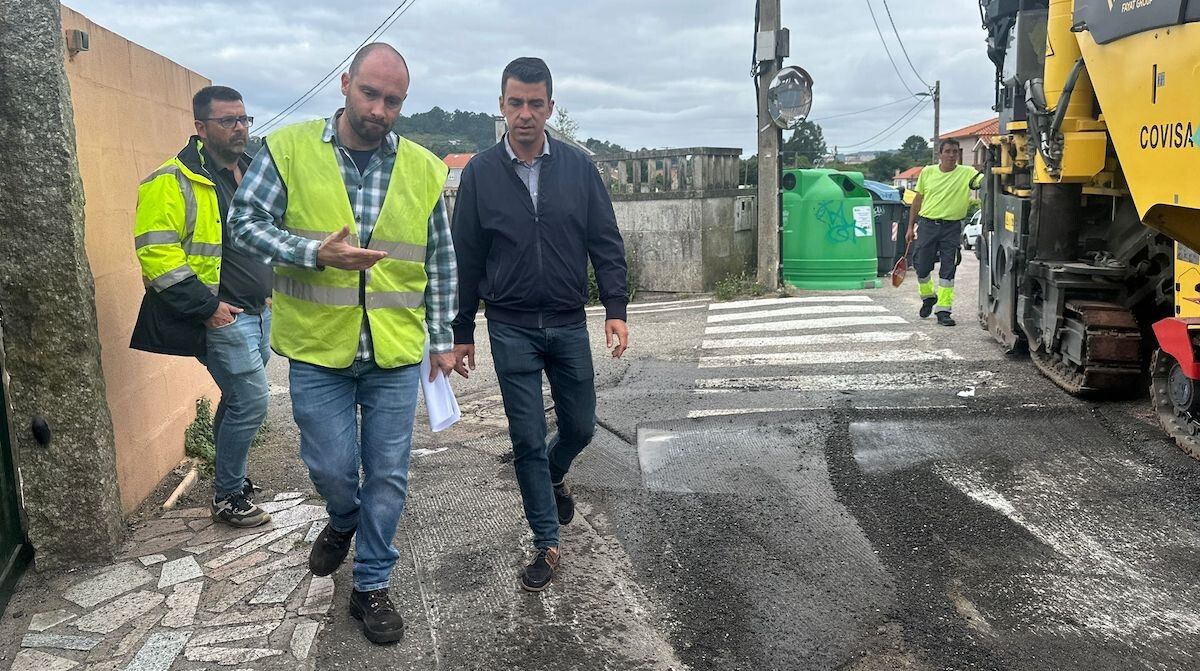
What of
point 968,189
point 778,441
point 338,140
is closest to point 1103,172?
point 778,441

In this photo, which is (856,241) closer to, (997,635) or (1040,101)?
(1040,101)

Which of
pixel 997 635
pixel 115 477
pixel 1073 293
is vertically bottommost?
pixel 997 635

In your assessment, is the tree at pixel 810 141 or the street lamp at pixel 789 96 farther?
the tree at pixel 810 141

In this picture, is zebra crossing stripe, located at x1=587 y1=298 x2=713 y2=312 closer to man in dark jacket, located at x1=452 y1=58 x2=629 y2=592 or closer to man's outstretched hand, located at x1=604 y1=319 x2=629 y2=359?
man's outstretched hand, located at x1=604 y1=319 x2=629 y2=359

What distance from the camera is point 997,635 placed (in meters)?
3.13

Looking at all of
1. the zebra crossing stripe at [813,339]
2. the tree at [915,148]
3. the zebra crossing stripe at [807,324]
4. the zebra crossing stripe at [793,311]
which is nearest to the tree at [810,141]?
the tree at [915,148]

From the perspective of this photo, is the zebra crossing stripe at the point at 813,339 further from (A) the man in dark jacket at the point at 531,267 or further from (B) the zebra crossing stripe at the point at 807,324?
(A) the man in dark jacket at the point at 531,267

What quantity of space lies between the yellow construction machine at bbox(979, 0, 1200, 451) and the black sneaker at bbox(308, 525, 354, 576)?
3838mm

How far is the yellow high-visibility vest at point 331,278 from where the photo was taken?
316cm

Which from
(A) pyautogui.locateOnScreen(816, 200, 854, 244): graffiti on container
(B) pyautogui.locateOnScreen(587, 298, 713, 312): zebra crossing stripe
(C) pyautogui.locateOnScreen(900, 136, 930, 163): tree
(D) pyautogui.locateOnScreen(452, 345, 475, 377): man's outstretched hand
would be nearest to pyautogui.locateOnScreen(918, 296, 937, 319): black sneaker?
(A) pyautogui.locateOnScreen(816, 200, 854, 244): graffiti on container

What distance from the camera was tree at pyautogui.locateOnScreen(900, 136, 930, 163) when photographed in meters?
73.9

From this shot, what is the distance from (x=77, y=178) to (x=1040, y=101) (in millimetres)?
5697

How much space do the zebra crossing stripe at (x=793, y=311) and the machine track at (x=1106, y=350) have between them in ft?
13.7

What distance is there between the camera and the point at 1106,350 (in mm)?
5750
